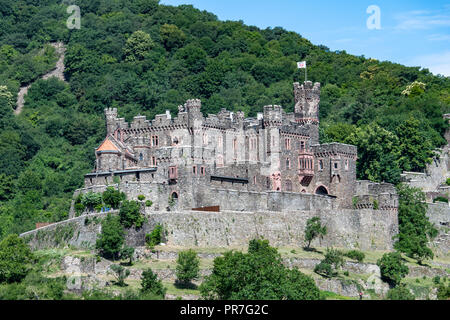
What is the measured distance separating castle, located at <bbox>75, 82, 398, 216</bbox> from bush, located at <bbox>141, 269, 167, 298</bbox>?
47.2 ft

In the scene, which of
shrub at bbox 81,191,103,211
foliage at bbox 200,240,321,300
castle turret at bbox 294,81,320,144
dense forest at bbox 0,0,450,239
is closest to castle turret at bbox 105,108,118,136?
dense forest at bbox 0,0,450,239

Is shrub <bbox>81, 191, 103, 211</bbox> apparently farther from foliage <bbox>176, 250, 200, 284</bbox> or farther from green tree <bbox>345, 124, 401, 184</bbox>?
green tree <bbox>345, 124, 401, 184</bbox>

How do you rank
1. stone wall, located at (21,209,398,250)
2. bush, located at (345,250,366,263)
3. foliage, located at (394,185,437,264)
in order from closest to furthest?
stone wall, located at (21,209,398,250), bush, located at (345,250,366,263), foliage, located at (394,185,437,264)

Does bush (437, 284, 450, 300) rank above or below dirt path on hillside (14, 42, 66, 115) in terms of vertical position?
below

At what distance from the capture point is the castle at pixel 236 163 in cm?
8569

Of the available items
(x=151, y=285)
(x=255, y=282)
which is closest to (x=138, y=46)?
(x=151, y=285)

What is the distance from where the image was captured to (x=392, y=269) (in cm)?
8025

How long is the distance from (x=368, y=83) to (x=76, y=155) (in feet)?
136

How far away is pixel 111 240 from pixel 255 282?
14456 millimetres

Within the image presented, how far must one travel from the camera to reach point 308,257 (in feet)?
266

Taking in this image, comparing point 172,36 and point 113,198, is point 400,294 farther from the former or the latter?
point 172,36

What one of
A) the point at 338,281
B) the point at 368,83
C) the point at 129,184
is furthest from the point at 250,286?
the point at 368,83

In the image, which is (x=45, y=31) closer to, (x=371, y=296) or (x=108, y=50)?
(x=108, y=50)

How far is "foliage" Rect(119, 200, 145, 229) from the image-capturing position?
78312mm
